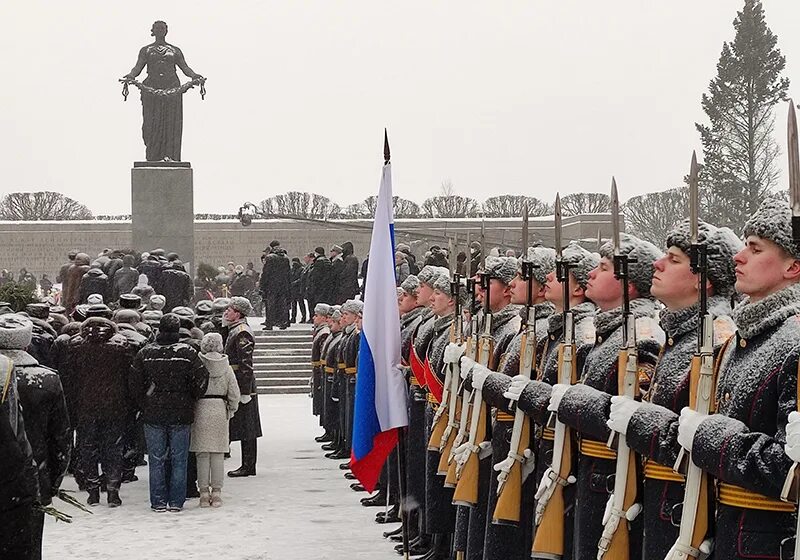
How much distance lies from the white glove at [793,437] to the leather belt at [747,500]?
1.36ft

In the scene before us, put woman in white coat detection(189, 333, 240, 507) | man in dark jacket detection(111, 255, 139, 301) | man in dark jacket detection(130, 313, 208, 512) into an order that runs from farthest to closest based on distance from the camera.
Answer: man in dark jacket detection(111, 255, 139, 301) → woman in white coat detection(189, 333, 240, 507) → man in dark jacket detection(130, 313, 208, 512)

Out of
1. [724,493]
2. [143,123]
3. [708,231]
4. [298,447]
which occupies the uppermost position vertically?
[143,123]

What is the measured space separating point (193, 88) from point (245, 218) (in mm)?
4958

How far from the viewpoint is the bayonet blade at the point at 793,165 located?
3.56m

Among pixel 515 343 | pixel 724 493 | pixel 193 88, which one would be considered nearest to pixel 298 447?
pixel 515 343

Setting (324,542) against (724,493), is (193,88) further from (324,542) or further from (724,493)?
(724,493)

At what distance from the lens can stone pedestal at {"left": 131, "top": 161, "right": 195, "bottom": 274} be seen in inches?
1235

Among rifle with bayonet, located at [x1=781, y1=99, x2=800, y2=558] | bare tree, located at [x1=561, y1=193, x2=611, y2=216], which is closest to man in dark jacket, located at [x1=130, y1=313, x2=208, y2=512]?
rifle with bayonet, located at [x1=781, y1=99, x2=800, y2=558]

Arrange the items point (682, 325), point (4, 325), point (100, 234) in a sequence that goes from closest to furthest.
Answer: point (682, 325), point (4, 325), point (100, 234)

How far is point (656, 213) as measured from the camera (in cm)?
5894

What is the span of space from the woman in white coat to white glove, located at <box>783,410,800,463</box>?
8.55 meters

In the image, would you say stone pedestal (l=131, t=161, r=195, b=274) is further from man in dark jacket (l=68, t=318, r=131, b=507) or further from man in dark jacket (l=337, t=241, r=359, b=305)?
man in dark jacket (l=68, t=318, r=131, b=507)

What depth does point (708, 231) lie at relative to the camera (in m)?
5.06

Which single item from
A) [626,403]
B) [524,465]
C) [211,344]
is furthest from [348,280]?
[626,403]
